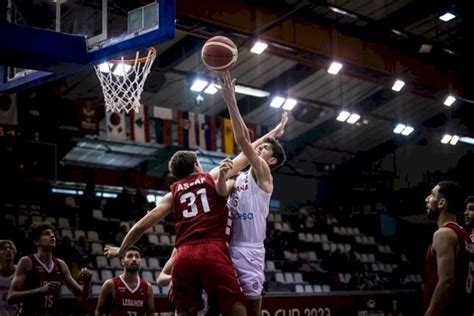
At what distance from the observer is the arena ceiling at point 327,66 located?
1558 centimetres

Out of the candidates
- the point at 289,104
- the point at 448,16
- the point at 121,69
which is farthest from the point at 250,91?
the point at 121,69

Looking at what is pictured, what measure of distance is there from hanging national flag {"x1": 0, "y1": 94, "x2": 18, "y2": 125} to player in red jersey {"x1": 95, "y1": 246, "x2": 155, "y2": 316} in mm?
9303

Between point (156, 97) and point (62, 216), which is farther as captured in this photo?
point (156, 97)

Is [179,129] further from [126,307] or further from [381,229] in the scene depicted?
[126,307]

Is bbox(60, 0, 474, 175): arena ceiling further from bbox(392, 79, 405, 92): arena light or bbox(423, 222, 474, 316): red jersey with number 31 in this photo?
bbox(423, 222, 474, 316): red jersey with number 31

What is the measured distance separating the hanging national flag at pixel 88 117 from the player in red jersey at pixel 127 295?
11.4 m

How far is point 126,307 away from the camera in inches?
332

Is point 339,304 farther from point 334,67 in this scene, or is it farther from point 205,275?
point 205,275

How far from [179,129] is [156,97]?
2554 millimetres

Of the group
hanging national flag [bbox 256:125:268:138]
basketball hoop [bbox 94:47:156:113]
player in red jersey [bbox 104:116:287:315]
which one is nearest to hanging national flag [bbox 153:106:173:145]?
hanging national flag [bbox 256:125:268:138]

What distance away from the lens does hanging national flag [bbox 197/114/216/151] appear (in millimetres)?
21734

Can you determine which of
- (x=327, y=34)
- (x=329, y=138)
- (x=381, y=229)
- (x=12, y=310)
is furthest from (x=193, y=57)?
(x=12, y=310)

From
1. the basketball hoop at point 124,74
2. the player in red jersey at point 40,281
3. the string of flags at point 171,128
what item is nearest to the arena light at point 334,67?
the string of flags at point 171,128

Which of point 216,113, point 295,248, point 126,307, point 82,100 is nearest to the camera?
point 126,307
